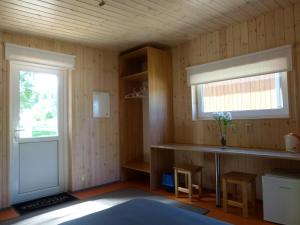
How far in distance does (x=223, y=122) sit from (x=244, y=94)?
0.50 m

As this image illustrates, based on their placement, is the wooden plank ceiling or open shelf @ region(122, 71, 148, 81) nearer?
the wooden plank ceiling

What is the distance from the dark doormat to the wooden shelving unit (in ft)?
3.81

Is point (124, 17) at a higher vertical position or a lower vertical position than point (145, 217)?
higher

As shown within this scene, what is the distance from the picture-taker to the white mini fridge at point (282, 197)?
236 cm

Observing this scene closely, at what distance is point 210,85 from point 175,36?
0.95m

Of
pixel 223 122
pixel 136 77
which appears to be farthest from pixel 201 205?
pixel 136 77

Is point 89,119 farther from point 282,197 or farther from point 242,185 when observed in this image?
point 282,197

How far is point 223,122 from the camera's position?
10.8ft

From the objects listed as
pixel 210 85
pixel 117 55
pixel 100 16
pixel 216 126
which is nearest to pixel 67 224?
pixel 100 16

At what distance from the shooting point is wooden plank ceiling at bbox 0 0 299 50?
102 inches

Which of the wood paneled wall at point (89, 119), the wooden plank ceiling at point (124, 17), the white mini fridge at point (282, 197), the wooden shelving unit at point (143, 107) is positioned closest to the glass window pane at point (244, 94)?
the wooden shelving unit at point (143, 107)

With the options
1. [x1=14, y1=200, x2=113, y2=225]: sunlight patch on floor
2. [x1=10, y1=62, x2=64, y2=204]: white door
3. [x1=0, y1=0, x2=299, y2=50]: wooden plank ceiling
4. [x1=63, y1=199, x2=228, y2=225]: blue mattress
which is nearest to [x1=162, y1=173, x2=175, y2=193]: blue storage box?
[x1=14, y1=200, x2=113, y2=225]: sunlight patch on floor

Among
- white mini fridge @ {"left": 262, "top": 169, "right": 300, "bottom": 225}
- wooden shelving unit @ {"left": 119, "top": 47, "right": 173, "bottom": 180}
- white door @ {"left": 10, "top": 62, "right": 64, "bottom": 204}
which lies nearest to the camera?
white mini fridge @ {"left": 262, "top": 169, "right": 300, "bottom": 225}

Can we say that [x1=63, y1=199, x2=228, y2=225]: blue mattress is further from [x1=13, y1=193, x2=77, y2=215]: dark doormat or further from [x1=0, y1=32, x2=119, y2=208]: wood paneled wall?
[x1=0, y1=32, x2=119, y2=208]: wood paneled wall
